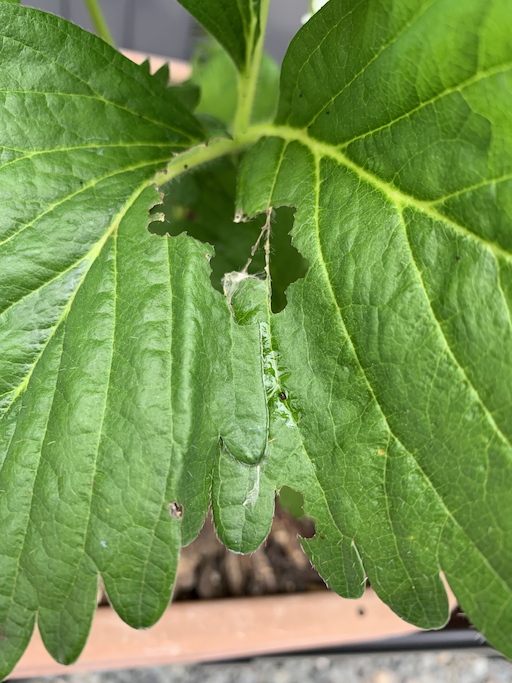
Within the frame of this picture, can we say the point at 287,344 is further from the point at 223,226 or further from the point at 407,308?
the point at 223,226

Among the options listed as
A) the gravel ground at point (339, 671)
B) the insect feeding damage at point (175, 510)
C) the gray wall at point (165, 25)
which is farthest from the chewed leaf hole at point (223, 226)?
the gray wall at point (165, 25)

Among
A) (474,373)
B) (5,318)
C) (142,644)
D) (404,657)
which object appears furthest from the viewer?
(404,657)

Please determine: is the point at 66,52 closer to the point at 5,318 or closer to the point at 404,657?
the point at 5,318

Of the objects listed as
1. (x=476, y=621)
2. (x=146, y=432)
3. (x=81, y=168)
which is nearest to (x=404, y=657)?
(x=476, y=621)

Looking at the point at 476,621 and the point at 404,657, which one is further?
the point at 404,657

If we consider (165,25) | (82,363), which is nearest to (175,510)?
(82,363)

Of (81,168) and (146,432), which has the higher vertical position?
(81,168)

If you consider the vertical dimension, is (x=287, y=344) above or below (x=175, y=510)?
above
